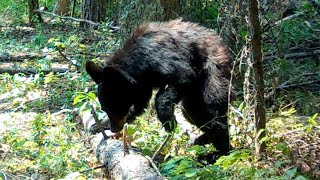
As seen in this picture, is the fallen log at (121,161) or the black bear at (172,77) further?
the black bear at (172,77)

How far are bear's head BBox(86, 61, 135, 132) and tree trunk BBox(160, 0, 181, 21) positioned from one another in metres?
2.58

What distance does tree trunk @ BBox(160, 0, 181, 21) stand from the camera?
847cm

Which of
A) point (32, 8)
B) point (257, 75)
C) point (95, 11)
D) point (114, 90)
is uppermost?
point (257, 75)

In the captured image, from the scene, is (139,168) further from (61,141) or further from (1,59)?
(1,59)

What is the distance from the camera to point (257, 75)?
202 inches

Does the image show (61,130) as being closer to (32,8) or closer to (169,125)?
(169,125)

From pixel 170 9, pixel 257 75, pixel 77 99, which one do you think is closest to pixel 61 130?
pixel 77 99

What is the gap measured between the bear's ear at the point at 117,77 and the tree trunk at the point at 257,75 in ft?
4.74

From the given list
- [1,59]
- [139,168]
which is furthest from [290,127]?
[1,59]

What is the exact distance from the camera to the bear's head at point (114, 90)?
592 centimetres

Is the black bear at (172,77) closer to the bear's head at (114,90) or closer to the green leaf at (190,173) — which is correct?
the bear's head at (114,90)

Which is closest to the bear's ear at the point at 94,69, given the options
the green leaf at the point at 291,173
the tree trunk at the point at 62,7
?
the green leaf at the point at 291,173

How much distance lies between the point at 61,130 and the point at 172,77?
1729 mm

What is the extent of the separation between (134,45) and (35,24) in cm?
976
